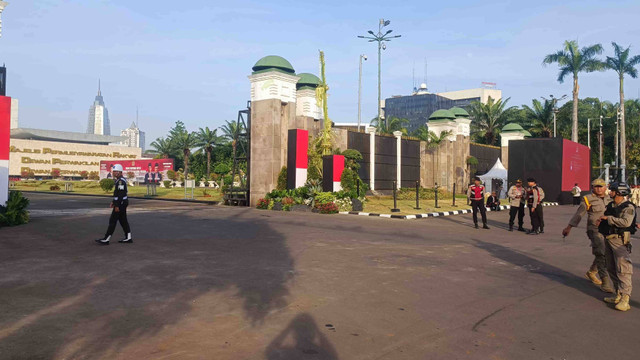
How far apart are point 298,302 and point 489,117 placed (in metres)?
49.5

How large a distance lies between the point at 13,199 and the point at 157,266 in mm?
8998

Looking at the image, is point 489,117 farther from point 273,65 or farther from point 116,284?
point 116,284

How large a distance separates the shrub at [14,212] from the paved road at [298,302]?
9.65 ft

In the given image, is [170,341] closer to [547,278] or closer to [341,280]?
[341,280]

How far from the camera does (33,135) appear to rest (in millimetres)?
115000

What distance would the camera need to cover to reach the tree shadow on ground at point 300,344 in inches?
163

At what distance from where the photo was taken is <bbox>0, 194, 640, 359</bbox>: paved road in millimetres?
4348

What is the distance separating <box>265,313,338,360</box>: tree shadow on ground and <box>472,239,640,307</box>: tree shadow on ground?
13.8 feet

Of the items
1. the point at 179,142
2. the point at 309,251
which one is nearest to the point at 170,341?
the point at 309,251

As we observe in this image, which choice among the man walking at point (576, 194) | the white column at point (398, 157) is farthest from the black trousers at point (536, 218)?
the white column at point (398, 157)

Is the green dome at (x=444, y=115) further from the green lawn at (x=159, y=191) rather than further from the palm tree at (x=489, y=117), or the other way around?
the green lawn at (x=159, y=191)

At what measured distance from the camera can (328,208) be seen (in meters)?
20.9

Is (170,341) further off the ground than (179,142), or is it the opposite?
(179,142)

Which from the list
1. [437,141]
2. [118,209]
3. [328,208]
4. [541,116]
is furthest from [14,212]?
[541,116]
